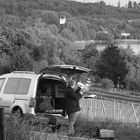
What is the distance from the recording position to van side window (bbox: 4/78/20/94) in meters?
13.2

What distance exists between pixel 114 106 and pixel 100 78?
55.4 m

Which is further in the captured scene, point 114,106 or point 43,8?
point 43,8

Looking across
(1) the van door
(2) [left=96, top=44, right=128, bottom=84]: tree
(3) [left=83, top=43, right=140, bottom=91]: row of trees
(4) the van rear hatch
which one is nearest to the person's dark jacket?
(4) the van rear hatch

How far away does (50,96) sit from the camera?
13.5 metres

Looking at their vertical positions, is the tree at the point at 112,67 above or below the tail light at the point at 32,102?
below

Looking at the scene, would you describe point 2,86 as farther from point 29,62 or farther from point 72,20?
point 72,20

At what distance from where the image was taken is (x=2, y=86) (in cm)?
1358

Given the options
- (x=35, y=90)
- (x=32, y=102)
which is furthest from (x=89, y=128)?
(x=35, y=90)

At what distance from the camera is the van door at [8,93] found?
12984 mm

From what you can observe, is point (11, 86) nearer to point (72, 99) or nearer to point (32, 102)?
point (32, 102)

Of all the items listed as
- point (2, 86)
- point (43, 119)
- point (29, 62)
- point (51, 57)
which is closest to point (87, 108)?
point (2, 86)

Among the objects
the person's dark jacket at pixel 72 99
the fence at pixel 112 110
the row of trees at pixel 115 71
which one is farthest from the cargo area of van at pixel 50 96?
the row of trees at pixel 115 71

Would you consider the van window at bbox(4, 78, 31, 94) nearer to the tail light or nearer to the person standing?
the tail light

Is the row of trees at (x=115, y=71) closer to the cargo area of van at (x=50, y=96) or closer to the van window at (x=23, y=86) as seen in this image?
the cargo area of van at (x=50, y=96)
